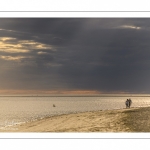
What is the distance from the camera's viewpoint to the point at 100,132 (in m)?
17.0
